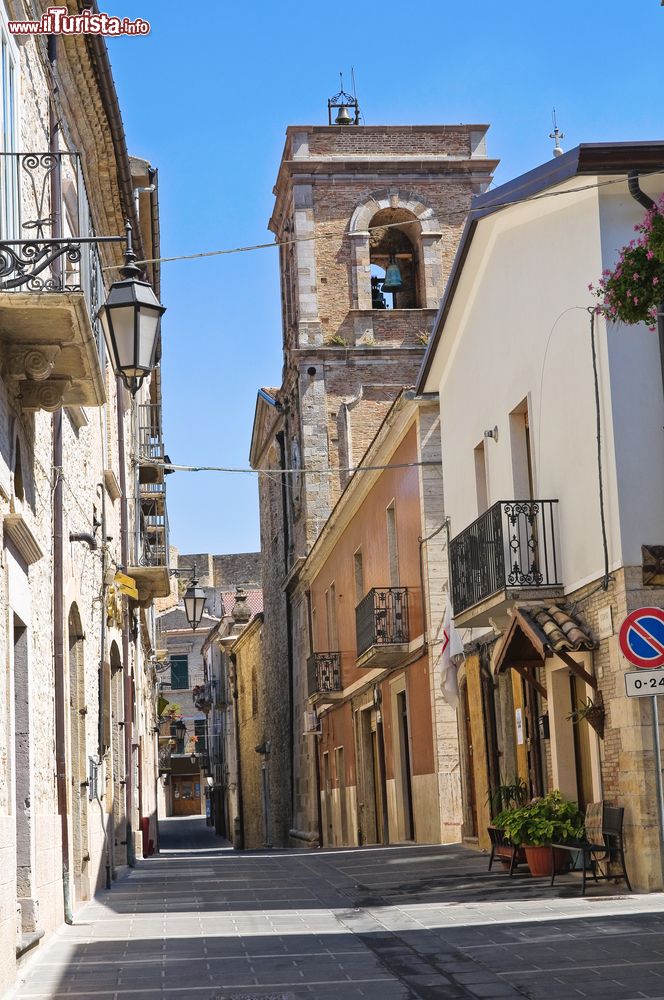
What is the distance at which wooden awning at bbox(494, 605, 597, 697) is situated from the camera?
41.4 feet

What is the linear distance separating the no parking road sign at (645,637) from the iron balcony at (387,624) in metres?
11.4

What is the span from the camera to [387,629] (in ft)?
72.8

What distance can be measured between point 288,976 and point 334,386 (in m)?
25.3

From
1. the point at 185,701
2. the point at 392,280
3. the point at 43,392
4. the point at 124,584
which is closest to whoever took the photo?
the point at 43,392

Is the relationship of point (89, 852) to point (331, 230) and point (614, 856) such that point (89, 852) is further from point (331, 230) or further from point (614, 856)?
point (331, 230)

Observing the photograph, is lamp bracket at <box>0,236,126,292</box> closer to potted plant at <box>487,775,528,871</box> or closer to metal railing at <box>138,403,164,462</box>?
potted plant at <box>487,775,528,871</box>

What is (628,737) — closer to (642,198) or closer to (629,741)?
(629,741)

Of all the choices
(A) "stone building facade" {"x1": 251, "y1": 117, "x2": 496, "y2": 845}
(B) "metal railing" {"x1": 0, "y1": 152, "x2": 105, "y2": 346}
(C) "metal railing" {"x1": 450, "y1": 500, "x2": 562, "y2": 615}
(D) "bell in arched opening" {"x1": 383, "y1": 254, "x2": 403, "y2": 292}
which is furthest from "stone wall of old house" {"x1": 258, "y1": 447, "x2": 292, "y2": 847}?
(B) "metal railing" {"x1": 0, "y1": 152, "x2": 105, "y2": 346}

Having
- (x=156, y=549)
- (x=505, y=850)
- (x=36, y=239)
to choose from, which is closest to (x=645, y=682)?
(x=505, y=850)

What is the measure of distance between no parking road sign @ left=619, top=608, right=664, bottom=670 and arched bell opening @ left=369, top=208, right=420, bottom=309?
22237mm

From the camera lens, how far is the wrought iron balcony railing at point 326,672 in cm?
2950

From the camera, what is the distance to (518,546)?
551 inches

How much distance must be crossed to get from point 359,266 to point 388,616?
12828 millimetres

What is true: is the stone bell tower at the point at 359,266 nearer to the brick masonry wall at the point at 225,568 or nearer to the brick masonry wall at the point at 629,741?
the brick masonry wall at the point at 629,741
